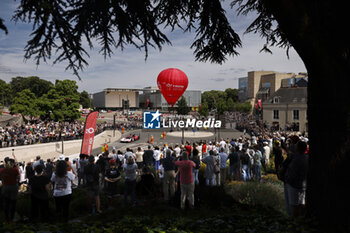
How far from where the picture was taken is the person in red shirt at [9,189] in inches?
227

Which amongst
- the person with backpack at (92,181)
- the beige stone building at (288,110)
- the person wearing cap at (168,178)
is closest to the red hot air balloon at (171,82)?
the person wearing cap at (168,178)

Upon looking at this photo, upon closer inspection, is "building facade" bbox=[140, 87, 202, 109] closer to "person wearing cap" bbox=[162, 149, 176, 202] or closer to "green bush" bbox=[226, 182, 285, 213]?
"person wearing cap" bbox=[162, 149, 176, 202]

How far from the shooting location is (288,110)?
4775 centimetres

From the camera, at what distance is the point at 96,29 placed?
5.56 metres

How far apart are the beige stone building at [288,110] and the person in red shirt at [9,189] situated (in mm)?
45645

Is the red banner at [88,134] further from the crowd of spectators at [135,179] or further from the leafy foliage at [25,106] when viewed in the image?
the leafy foliage at [25,106]

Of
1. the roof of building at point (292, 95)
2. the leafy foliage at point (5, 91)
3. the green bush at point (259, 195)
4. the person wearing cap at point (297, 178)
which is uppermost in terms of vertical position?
the leafy foliage at point (5, 91)

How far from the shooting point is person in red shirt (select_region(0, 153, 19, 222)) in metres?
5.76

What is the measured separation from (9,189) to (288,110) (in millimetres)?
48965

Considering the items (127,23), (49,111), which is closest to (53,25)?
(127,23)

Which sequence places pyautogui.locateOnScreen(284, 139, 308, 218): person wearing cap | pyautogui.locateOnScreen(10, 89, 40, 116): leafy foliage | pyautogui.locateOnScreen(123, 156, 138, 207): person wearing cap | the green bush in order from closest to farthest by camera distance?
pyautogui.locateOnScreen(284, 139, 308, 218): person wearing cap < the green bush < pyautogui.locateOnScreen(123, 156, 138, 207): person wearing cap < pyautogui.locateOnScreen(10, 89, 40, 116): leafy foliage

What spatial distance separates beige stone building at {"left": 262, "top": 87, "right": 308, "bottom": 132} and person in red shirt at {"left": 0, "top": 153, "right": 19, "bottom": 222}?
4564 cm

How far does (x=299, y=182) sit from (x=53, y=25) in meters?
5.35

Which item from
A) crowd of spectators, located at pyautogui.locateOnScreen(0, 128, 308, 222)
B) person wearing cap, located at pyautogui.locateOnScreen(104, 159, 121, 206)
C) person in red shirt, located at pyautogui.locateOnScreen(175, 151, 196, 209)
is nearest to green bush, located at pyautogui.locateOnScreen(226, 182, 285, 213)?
crowd of spectators, located at pyautogui.locateOnScreen(0, 128, 308, 222)
